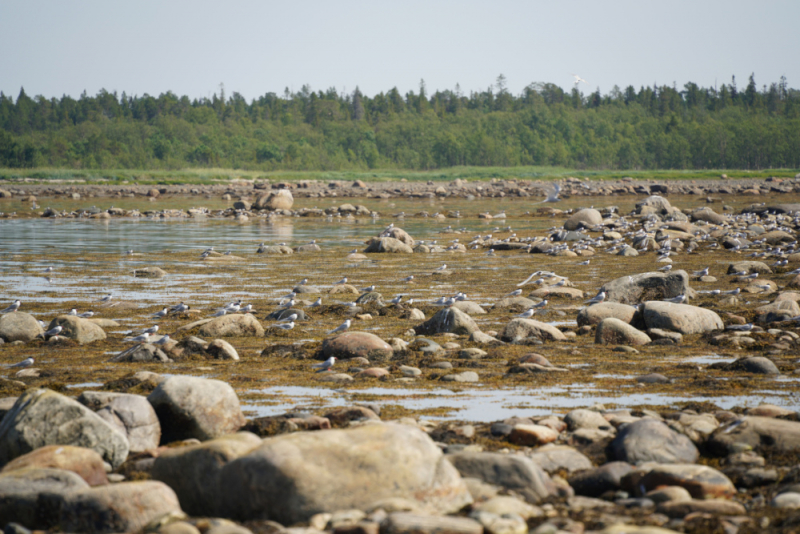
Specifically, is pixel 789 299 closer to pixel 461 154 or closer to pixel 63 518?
pixel 63 518

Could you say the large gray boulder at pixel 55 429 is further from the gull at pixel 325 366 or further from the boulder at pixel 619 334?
the boulder at pixel 619 334

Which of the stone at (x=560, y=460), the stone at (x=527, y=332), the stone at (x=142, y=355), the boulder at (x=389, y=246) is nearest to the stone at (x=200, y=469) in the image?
the stone at (x=560, y=460)

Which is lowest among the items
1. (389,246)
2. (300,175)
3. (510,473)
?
(510,473)

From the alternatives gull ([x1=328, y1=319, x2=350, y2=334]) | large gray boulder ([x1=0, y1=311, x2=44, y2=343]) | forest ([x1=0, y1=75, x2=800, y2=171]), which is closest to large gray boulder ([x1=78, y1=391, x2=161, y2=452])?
large gray boulder ([x1=0, y1=311, x2=44, y2=343])

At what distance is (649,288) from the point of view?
48.3 ft

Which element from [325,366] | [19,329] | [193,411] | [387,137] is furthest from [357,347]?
[387,137]

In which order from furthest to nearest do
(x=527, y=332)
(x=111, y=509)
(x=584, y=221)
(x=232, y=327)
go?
(x=584, y=221) → (x=232, y=327) → (x=527, y=332) → (x=111, y=509)

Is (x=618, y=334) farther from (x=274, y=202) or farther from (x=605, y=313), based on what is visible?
(x=274, y=202)

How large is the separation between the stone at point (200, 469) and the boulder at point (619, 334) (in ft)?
22.8

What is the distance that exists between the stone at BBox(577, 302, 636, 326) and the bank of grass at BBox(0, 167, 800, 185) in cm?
8825

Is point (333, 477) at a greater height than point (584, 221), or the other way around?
point (584, 221)

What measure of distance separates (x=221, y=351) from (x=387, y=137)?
157 metres

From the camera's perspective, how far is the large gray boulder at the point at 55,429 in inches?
246

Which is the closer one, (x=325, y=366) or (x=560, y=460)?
(x=560, y=460)
